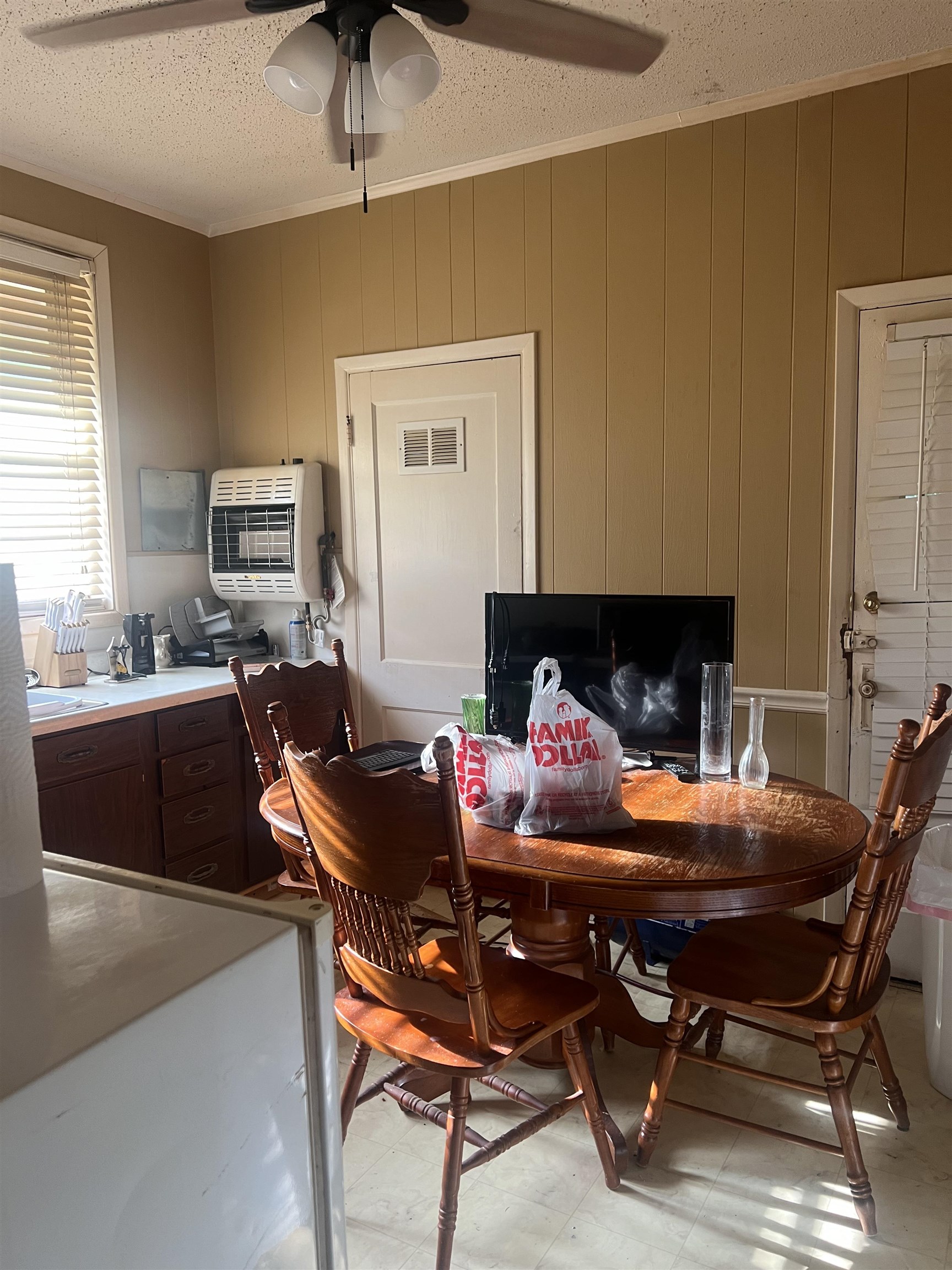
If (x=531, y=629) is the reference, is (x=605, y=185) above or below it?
above

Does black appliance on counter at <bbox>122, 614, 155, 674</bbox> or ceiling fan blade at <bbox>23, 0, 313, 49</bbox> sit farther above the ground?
ceiling fan blade at <bbox>23, 0, 313, 49</bbox>

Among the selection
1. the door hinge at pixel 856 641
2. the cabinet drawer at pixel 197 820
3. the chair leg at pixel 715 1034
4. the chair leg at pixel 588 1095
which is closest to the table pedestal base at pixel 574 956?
the chair leg at pixel 715 1034

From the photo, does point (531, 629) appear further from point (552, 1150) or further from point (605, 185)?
point (605, 185)

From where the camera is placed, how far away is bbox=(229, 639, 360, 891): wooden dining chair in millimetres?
2520

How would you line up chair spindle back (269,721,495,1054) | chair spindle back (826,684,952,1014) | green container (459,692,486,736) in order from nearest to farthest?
chair spindle back (269,721,495,1054) → chair spindle back (826,684,952,1014) → green container (459,692,486,736)

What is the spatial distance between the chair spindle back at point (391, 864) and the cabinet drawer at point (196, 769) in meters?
1.42

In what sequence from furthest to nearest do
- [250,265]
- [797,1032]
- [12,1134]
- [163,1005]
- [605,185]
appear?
[250,265] < [605,185] < [797,1032] < [163,1005] < [12,1134]

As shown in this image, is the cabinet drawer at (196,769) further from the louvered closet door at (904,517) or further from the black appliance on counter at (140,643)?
the louvered closet door at (904,517)

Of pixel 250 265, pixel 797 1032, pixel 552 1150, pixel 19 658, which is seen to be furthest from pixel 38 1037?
pixel 250 265

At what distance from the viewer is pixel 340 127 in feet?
6.98

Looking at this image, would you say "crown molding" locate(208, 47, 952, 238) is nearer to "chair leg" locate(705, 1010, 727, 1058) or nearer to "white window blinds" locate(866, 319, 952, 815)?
"white window blinds" locate(866, 319, 952, 815)

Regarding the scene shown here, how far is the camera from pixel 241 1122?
780 mm

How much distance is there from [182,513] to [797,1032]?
296 centimetres

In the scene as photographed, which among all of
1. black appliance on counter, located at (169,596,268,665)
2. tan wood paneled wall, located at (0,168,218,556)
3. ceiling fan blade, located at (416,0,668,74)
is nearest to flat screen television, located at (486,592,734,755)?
ceiling fan blade, located at (416,0,668,74)
